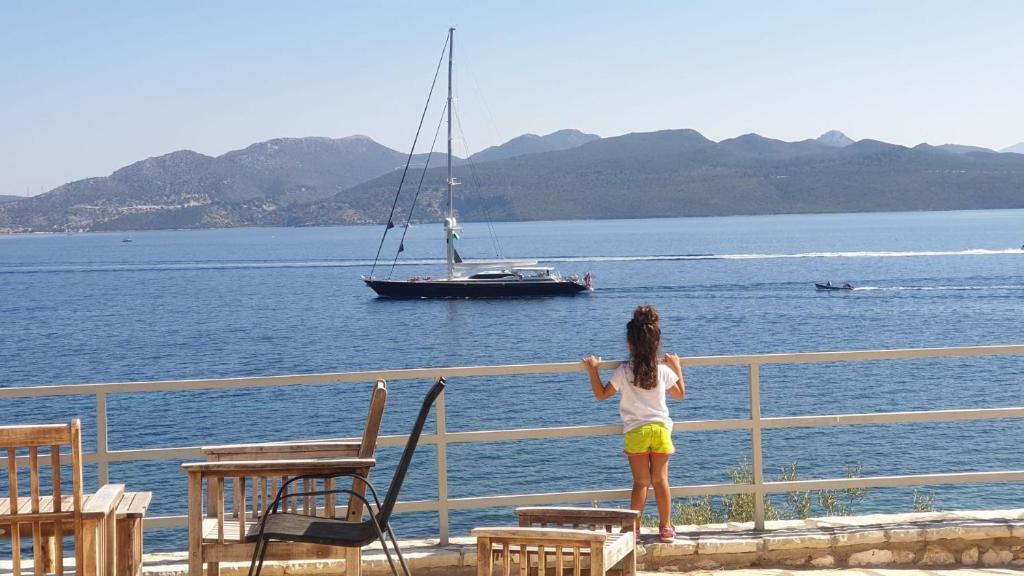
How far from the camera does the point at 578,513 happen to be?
15.4 feet

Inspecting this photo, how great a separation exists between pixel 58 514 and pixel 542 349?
44456mm

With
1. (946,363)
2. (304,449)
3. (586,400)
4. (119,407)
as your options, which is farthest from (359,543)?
(946,363)

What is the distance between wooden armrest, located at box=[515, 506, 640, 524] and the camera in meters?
4.67

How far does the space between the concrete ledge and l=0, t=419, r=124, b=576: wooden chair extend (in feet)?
3.78

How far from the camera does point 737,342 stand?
159ft

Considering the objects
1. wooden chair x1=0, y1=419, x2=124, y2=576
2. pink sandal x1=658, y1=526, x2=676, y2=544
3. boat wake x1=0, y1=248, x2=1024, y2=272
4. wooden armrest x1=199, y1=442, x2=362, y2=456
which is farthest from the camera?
boat wake x1=0, y1=248, x2=1024, y2=272

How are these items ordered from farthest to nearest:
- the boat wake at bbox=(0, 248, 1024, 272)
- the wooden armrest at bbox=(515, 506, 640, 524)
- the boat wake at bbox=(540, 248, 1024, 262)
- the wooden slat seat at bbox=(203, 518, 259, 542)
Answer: the boat wake at bbox=(0, 248, 1024, 272) < the boat wake at bbox=(540, 248, 1024, 262) < the wooden armrest at bbox=(515, 506, 640, 524) < the wooden slat seat at bbox=(203, 518, 259, 542)

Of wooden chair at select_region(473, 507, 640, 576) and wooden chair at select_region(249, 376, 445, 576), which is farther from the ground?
wooden chair at select_region(249, 376, 445, 576)

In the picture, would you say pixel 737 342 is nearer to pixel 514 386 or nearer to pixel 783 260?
pixel 514 386

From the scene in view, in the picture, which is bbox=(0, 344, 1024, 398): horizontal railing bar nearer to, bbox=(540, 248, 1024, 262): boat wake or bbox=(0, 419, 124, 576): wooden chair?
bbox=(0, 419, 124, 576): wooden chair

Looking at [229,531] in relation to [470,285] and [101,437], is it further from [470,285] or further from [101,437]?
[470,285]

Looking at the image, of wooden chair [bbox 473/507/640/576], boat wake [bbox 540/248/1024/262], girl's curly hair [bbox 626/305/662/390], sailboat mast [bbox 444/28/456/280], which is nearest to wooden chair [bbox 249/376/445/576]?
wooden chair [bbox 473/507/640/576]

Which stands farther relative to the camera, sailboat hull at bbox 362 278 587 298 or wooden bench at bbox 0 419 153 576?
sailboat hull at bbox 362 278 587 298

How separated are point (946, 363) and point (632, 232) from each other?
145 metres
